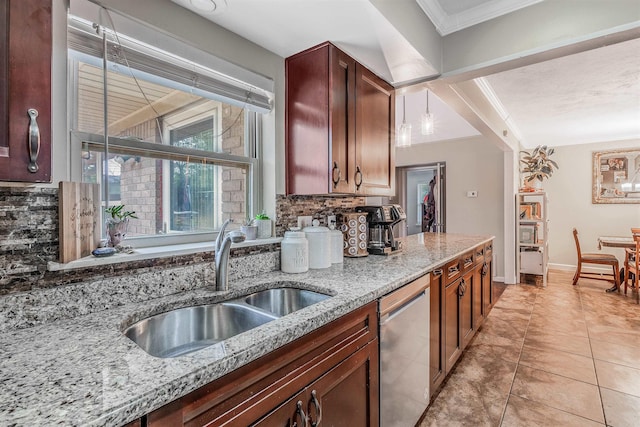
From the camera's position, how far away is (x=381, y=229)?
214 cm

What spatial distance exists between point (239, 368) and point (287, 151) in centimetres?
130

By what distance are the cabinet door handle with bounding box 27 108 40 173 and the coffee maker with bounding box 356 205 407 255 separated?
5.80 ft

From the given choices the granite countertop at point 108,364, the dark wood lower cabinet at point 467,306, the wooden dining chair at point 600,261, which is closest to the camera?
the granite countertop at point 108,364

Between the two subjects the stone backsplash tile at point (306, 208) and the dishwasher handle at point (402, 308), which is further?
the stone backsplash tile at point (306, 208)

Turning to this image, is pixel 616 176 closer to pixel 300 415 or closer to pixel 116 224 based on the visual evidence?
pixel 300 415

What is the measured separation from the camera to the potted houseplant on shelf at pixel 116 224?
118cm

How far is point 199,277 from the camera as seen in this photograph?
135cm

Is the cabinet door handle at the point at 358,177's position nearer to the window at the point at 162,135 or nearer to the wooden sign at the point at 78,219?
the window at the point at 162,135

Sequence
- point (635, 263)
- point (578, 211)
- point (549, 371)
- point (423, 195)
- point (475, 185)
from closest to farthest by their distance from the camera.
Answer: point (549, 371) < point (635, 263) < point (475, 185) < point (578, 211) < point (423, 195)

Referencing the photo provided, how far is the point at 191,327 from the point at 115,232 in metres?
0.47

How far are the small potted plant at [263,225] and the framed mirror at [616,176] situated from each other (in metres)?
5.96

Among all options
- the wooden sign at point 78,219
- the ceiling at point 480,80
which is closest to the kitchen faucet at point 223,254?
the wooden sign at point 78,219

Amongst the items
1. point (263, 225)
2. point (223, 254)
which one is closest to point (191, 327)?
point (223, 254)

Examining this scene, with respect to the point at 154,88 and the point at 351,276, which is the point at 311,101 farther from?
the point at 351,276
